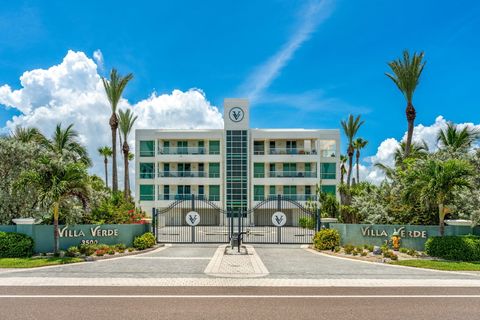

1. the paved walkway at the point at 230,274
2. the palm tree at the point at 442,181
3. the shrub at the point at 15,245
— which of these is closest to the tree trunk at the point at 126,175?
the shrub at the point at 15,245

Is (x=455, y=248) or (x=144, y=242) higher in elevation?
(x=455, y=248)

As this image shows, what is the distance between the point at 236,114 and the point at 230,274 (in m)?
36.3

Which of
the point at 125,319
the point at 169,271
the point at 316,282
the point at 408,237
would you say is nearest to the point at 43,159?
the point at 169,271

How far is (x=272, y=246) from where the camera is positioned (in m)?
25.0

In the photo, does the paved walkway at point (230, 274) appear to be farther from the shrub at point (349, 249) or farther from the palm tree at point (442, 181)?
the palm tree at point (442, 181)

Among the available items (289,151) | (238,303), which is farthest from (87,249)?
(289,151)

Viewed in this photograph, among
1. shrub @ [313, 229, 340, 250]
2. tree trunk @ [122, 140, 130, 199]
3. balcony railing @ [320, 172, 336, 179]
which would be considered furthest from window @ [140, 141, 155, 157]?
shrub @ [313, 229, 340, 250]

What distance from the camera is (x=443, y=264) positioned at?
55.9ft

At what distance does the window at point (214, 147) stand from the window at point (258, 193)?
6770 mm

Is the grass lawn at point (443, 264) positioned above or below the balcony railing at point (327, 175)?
below

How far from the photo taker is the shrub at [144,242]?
73.4ft

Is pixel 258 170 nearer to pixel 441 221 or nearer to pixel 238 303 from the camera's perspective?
pixel 441 221

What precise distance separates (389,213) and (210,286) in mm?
14922

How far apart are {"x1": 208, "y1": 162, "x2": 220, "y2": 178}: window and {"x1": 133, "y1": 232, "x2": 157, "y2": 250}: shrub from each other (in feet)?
86.5
